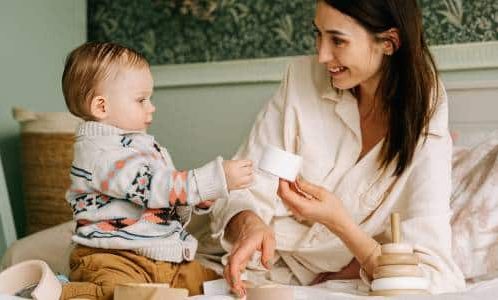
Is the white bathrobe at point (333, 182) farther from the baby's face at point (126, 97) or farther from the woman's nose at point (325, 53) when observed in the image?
the baby's face at point (126, 97)

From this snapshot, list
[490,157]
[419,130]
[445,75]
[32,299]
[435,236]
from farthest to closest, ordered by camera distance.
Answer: [445,75]
[490,157]
[419,130]
[435,236]
[32,299]

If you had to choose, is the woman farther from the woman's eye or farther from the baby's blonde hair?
the baby's blonde hair

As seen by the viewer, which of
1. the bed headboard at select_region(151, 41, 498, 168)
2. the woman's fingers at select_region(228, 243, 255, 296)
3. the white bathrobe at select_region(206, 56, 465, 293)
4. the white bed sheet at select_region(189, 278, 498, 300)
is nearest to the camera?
the white bed sheet at select_region(189, 278, 498, 300)

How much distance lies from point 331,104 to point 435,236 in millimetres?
448

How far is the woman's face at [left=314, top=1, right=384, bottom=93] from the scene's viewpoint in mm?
2111

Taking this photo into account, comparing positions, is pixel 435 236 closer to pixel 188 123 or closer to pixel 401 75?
pixel 401 75

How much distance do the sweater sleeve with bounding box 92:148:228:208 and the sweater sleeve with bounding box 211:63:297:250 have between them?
1.10 feet

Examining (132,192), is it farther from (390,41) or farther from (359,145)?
(390,41)

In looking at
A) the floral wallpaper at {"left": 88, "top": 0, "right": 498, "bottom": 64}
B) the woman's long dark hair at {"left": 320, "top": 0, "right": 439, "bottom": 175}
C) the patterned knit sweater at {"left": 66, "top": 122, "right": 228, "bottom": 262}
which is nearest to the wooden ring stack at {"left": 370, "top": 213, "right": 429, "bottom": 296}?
the patterned knit sweater at {"left": 66, "top": 122, "right": 228, "bottom": 262}

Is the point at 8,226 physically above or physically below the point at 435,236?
A: below

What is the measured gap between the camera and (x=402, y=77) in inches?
86.6

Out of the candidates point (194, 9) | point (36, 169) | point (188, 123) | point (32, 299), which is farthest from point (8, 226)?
point (32, 299)

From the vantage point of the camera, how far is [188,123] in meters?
3.52

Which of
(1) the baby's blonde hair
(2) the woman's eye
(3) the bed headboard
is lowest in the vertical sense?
(3) the bed headboard
